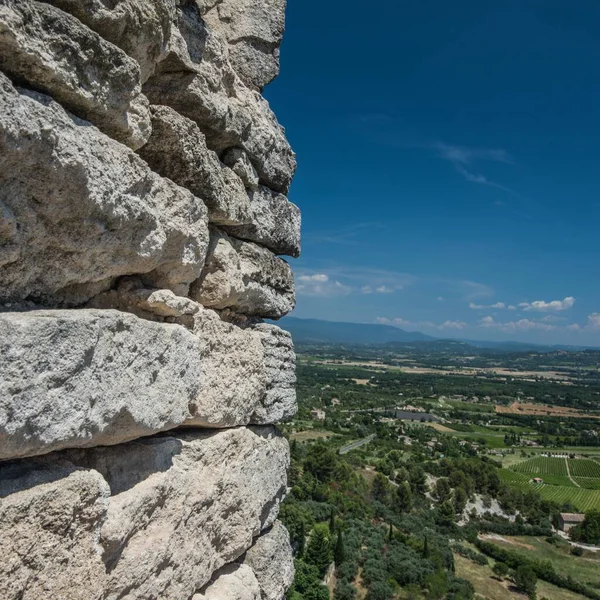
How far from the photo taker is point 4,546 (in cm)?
263

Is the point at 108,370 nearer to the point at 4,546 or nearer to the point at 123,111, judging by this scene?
the point at 4,546

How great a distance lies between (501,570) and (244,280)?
45.8 meters

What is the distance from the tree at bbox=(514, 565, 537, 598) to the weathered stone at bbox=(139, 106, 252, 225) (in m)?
43.5

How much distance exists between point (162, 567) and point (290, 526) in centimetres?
3160

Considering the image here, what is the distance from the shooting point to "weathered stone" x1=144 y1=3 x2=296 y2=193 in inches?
169

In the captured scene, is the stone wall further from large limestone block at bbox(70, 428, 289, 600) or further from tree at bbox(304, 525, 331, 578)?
tree at bbox(304, 525, 331, 578)

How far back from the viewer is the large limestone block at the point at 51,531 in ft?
8.85

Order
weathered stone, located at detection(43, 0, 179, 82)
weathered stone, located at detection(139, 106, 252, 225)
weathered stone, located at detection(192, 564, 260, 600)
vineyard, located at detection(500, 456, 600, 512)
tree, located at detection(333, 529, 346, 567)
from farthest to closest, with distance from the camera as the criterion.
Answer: vineyard, located at detection(500, 456, 600, 512) < tree, located at detection(333, 529, 346, 567) < weathered stone, located at detection(192, 564, 260, 600) < weathered stone, located at detection(139, 106, 252, 225) < weathered stone, located at detection(43, 0, 179, 82)

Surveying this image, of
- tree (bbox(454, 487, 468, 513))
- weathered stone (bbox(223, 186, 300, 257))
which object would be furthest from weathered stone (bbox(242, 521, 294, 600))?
tree (bbox(454, 487, 468, 513))

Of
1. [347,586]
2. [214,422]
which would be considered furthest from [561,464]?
[214,422]

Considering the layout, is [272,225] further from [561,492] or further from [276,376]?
[561,492]

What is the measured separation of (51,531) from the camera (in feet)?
9.55

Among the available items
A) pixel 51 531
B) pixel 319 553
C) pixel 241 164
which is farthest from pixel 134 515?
pixel 319 553

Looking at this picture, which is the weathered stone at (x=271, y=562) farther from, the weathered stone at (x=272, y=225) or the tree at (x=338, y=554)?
the tree at (x=338, y=554)
